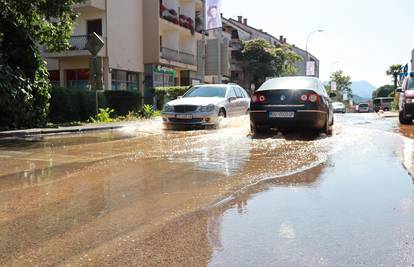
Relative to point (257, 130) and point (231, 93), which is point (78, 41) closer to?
point (231, 93)

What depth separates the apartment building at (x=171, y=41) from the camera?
37594 millimetres

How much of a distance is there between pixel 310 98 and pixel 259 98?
1126 millimetres

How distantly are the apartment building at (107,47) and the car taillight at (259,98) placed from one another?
855 inches

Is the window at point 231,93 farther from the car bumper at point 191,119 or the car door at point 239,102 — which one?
the car bumper at point 191,119

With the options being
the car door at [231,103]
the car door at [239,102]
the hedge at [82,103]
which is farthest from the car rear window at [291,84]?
the hedge at [82,103]

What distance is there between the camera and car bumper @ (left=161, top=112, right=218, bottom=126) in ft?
45.0

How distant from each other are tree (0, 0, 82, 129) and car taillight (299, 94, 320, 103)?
7875mm

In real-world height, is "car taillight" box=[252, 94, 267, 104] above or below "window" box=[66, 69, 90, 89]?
below

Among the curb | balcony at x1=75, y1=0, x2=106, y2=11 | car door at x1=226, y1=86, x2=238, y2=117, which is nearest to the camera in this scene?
the curb

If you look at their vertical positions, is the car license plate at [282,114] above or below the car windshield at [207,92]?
below

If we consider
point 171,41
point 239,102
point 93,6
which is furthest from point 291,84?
point 171,41

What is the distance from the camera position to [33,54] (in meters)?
14.6

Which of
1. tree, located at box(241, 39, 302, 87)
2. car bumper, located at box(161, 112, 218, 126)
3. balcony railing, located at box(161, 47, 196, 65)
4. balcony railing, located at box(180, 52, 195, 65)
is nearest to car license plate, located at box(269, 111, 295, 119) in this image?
car bumper, located at box(161, 112, 218, 126)

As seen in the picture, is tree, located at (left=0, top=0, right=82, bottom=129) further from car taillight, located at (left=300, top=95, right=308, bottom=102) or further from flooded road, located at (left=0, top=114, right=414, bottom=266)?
car taillight, located at (left=300, top=95, right=308, bottom=102)
